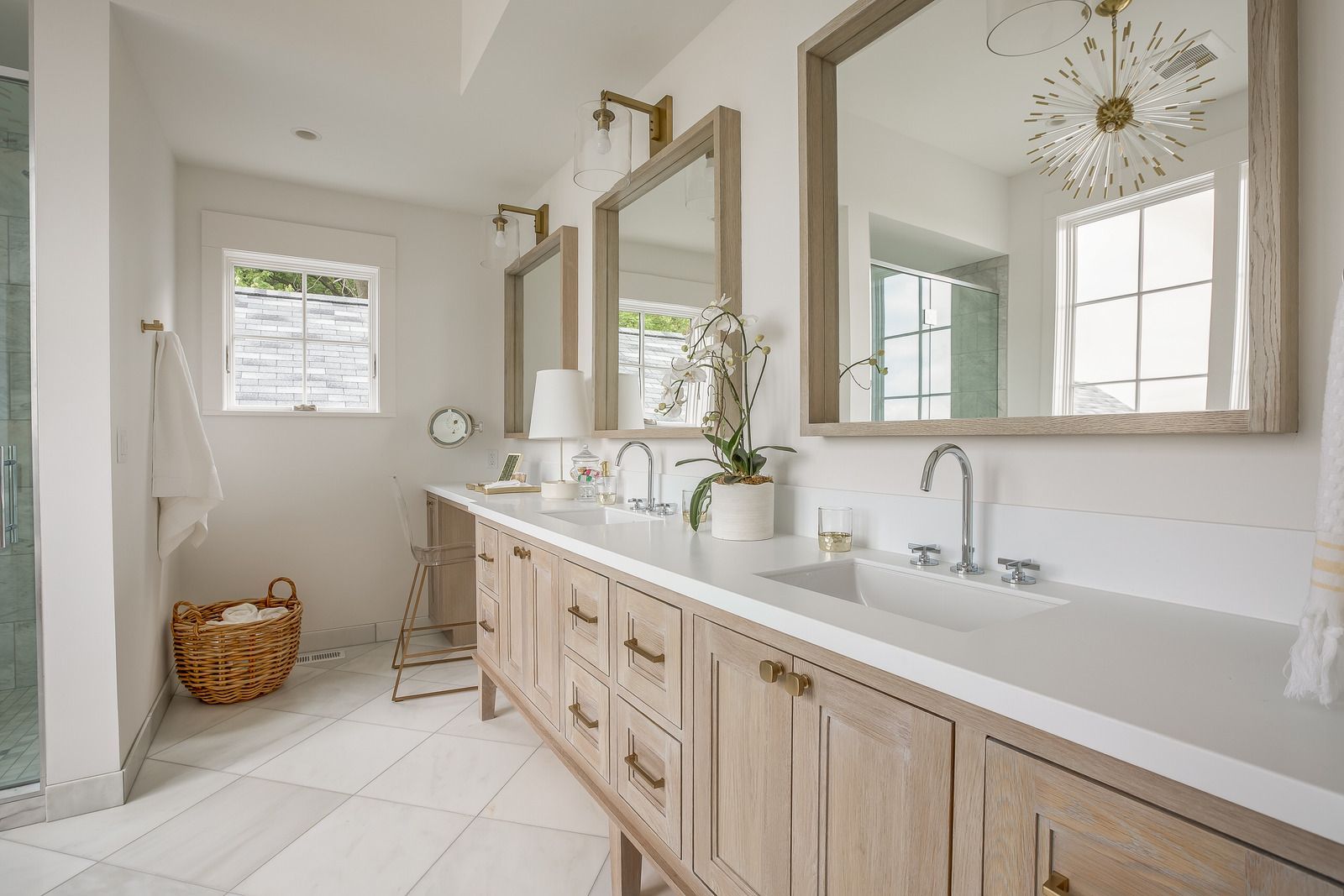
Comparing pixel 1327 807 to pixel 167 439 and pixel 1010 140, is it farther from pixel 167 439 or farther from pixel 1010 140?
pixel 167 439

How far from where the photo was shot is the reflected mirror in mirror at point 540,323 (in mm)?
3170

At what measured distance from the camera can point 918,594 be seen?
1220 mm

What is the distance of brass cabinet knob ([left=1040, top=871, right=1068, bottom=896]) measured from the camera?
0.63 meters

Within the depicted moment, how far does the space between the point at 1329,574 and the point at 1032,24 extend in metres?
1.03

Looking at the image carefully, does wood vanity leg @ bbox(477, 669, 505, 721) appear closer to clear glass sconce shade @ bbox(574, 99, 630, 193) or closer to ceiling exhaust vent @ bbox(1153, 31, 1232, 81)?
clear glass sconce shade @ bbox(574, 99, 630, 193)

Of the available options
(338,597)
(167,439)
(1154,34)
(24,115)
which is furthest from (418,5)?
(338,597)

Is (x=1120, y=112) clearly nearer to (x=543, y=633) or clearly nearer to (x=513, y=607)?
(x=543, y=633)

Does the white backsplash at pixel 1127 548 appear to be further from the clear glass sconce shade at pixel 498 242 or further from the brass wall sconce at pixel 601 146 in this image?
the clear glass sconce shade at pixel 498 242

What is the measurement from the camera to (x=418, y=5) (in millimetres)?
2383

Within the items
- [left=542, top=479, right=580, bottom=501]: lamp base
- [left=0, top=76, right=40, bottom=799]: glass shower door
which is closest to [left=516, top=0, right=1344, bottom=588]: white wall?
[left=542, top=479, right=580, bottom=501]: lamp base

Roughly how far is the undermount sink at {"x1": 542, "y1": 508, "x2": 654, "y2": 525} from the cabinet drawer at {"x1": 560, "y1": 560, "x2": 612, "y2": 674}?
1.72ft

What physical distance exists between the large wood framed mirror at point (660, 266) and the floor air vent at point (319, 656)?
6.51ft

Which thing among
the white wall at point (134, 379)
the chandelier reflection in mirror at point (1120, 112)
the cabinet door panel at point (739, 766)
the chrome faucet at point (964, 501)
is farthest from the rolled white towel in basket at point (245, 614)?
the chandelier reflection in mirror at point (1120, 112)

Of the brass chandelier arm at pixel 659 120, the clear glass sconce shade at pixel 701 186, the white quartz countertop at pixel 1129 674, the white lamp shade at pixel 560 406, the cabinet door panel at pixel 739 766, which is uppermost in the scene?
the brass chandelier arm at pixel 659 120
